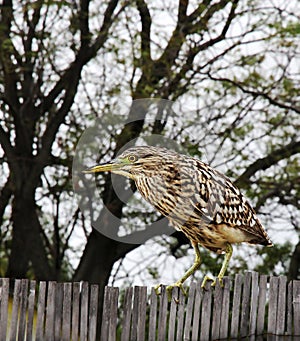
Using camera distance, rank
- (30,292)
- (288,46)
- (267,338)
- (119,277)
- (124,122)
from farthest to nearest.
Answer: (119,277) < (288,46) < (124,122) < (267,338) < (30,292)

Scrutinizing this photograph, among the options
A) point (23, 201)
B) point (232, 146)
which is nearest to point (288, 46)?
point (232, 146)

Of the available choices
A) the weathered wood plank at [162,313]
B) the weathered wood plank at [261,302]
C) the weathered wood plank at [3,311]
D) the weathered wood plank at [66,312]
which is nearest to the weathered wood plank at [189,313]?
the weathered wood plank at [162,313]

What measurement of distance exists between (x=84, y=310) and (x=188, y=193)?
1.05 metres

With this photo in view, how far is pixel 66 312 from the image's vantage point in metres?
4.61

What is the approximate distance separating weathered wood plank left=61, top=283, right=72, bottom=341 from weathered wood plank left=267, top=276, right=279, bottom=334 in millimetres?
1385

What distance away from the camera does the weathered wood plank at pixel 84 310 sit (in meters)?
4.59

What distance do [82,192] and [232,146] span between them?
6.58 ft

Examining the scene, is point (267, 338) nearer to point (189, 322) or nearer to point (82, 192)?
point (189, 322)

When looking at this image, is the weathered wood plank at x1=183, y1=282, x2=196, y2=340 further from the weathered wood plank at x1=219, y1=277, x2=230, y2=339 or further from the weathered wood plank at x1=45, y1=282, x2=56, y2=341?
the weathered wood plank at x1=45, y1=282, x2=56, y2=341

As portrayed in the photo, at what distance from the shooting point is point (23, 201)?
8.91 meters

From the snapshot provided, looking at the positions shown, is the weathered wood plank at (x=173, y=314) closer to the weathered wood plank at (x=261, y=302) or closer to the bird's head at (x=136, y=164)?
the weathered wood plank at (x=261, y=302)

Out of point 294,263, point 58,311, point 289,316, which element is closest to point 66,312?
point 58,311

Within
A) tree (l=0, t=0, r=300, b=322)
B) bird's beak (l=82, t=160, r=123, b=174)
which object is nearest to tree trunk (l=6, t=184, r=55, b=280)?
tree (l=0, t=0, r=300, b=322)

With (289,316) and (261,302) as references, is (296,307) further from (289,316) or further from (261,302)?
(261,302)
